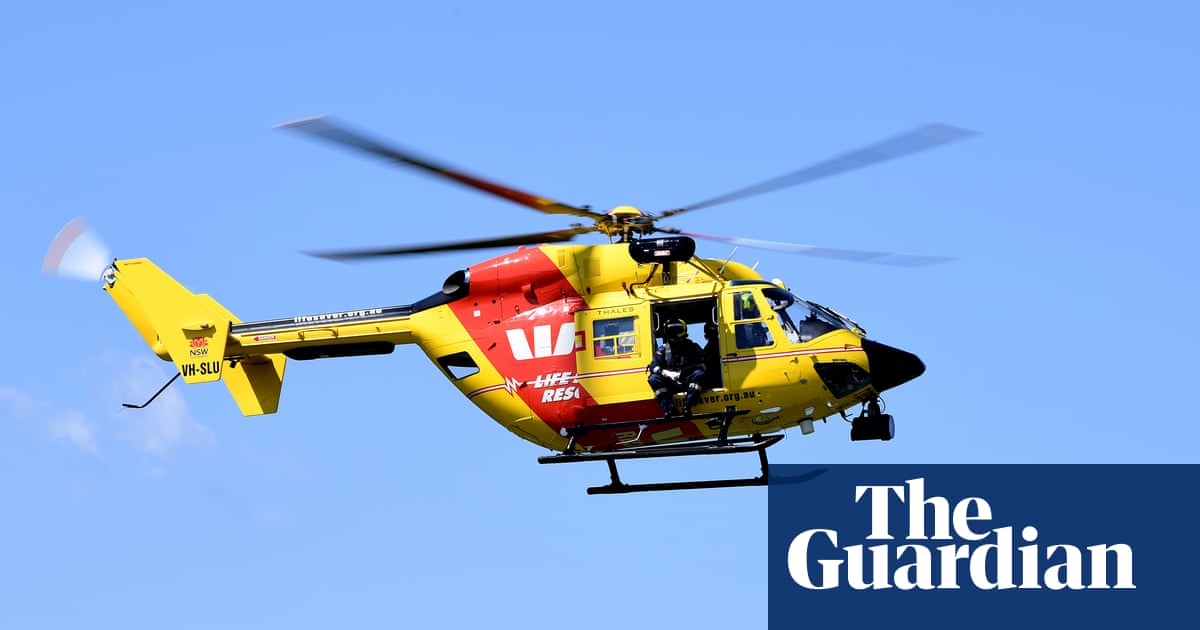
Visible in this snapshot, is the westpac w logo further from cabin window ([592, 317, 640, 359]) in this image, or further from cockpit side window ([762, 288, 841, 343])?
cockpit side window ([762, 288, 841, 343])

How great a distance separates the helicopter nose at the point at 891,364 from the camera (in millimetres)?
19312

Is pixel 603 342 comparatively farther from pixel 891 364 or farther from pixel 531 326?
pixel 891 364

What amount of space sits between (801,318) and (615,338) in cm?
222

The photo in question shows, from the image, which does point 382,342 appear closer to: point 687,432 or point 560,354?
point 560,354

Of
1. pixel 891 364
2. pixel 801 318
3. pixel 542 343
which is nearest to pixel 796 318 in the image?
pixel 801 318

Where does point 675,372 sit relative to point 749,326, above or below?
below

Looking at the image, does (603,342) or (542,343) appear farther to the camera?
(542,343)

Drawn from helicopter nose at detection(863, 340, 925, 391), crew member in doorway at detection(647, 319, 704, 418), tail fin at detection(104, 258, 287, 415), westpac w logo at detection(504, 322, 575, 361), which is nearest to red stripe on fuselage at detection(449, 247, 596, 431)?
westpac w logo at detection(504, 322, 575, 361)

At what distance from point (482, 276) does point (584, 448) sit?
8.25 ft

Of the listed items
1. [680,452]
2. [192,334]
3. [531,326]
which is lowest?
[680,452]

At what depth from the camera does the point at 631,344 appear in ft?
65.6

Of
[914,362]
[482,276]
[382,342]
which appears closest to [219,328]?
[382,342]

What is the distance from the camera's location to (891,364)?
19.3m

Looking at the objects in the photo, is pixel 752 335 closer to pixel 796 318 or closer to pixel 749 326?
pixel 749 326
